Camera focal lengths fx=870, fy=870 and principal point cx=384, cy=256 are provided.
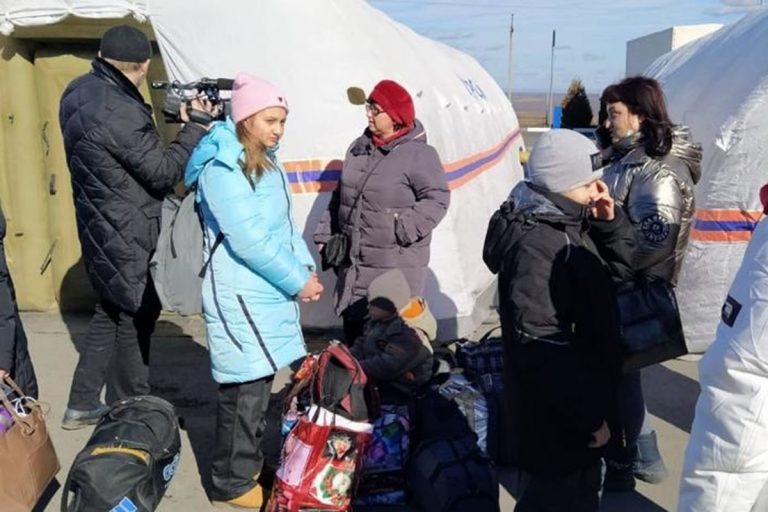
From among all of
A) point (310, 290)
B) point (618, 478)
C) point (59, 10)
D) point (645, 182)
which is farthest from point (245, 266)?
point (59, 10)

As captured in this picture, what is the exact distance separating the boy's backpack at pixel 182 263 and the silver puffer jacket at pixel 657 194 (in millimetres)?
1853

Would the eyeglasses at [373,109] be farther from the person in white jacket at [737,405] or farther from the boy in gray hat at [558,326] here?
the person in white jacket at [737,405]

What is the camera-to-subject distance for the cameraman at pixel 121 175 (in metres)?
4.19

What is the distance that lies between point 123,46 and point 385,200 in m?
1.54

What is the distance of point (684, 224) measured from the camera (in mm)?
3924

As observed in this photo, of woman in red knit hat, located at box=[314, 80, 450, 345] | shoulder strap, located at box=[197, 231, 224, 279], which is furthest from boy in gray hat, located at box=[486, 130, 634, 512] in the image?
woman in red knit hat, located at box=[314, 80, 450, 345]

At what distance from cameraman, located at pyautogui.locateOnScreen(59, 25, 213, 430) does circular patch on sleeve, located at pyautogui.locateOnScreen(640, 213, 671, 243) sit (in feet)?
7.08

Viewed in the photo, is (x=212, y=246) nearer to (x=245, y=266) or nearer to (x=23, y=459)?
(x=245, y=266)

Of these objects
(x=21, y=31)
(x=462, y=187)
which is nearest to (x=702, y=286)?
(x=462, y=187)

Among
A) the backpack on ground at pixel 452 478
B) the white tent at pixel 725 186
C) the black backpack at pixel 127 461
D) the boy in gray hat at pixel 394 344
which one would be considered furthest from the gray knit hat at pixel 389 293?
the white tent at pixel 725 186

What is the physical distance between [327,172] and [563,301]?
348 cm

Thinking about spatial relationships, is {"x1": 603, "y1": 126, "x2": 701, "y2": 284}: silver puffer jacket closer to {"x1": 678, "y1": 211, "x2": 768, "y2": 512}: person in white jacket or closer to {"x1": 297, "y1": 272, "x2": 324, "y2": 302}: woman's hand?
{"x1": 297, "y1": 272, "x2": 324, "y2": 302}: woman's hand

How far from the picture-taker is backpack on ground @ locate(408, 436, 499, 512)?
3.55 metres

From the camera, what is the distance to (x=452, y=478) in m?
3.62
